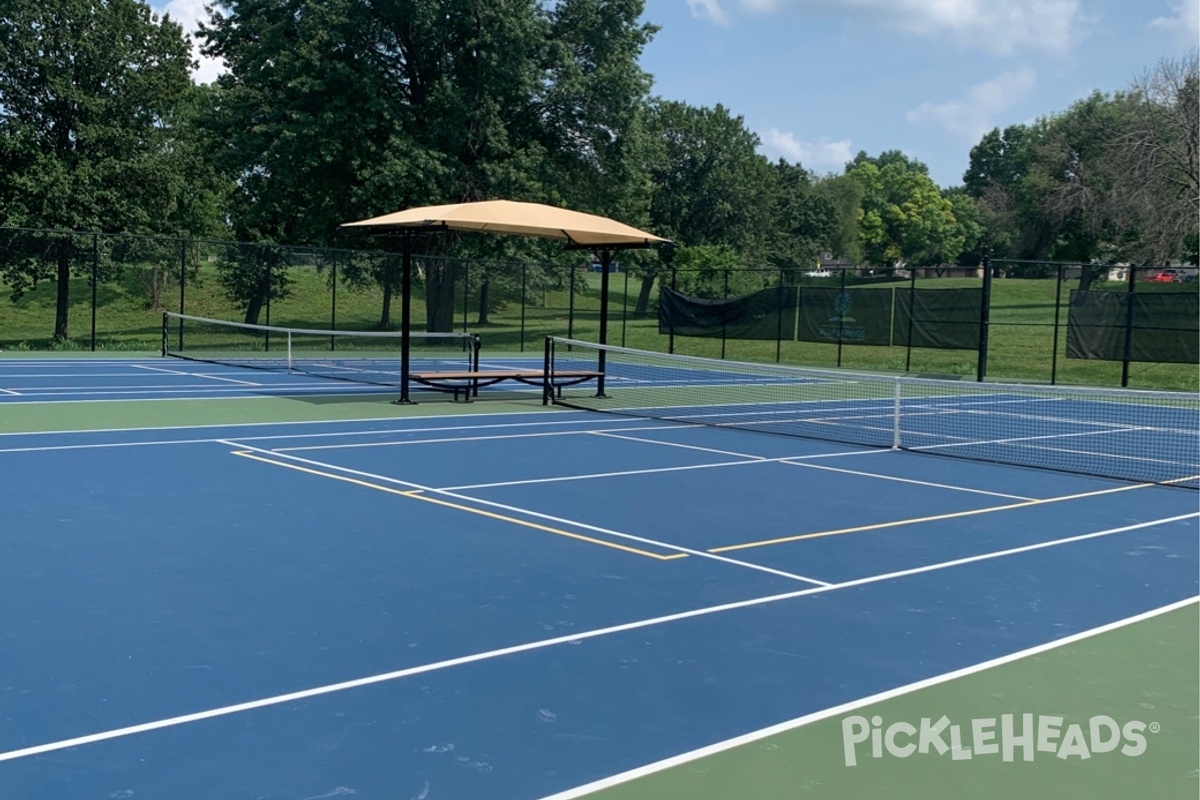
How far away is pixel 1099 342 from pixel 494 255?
63.5ft

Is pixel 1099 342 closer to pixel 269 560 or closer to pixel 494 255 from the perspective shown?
pixel 494 255

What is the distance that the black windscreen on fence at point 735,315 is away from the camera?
31.7 m

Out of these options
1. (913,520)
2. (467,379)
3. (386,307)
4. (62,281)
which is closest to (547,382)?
(467,379)

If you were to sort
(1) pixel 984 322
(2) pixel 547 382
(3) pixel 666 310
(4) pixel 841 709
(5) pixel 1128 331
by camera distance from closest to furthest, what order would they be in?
(4) pixel 841 709 < (2) pixel 547 382 < (5) pixel 1128 331 < (1) pixel 984 322 < (3) pixel 666 310

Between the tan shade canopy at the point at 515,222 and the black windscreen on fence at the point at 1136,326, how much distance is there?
11083 millimetres

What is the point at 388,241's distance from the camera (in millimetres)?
38594

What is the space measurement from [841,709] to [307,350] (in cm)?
2793

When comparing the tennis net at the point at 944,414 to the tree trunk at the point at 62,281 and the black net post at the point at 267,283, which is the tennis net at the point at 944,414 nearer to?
the black net post at the point at 267,283

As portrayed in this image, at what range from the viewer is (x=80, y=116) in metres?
32.4

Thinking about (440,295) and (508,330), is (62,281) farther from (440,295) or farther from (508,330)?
(508,330)

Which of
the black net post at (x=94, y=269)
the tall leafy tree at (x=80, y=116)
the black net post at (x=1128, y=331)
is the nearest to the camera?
the black net post at (x=1128, y=331)

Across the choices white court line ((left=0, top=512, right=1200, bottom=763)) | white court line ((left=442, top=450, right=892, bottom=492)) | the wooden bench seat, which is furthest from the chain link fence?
white court line ((left=0, top=512, right=1200, bottom=763))

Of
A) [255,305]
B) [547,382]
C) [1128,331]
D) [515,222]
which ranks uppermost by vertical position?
[515,222]

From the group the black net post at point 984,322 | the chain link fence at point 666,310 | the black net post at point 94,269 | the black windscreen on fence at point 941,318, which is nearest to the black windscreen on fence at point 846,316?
the chain link fence at point 666,310
